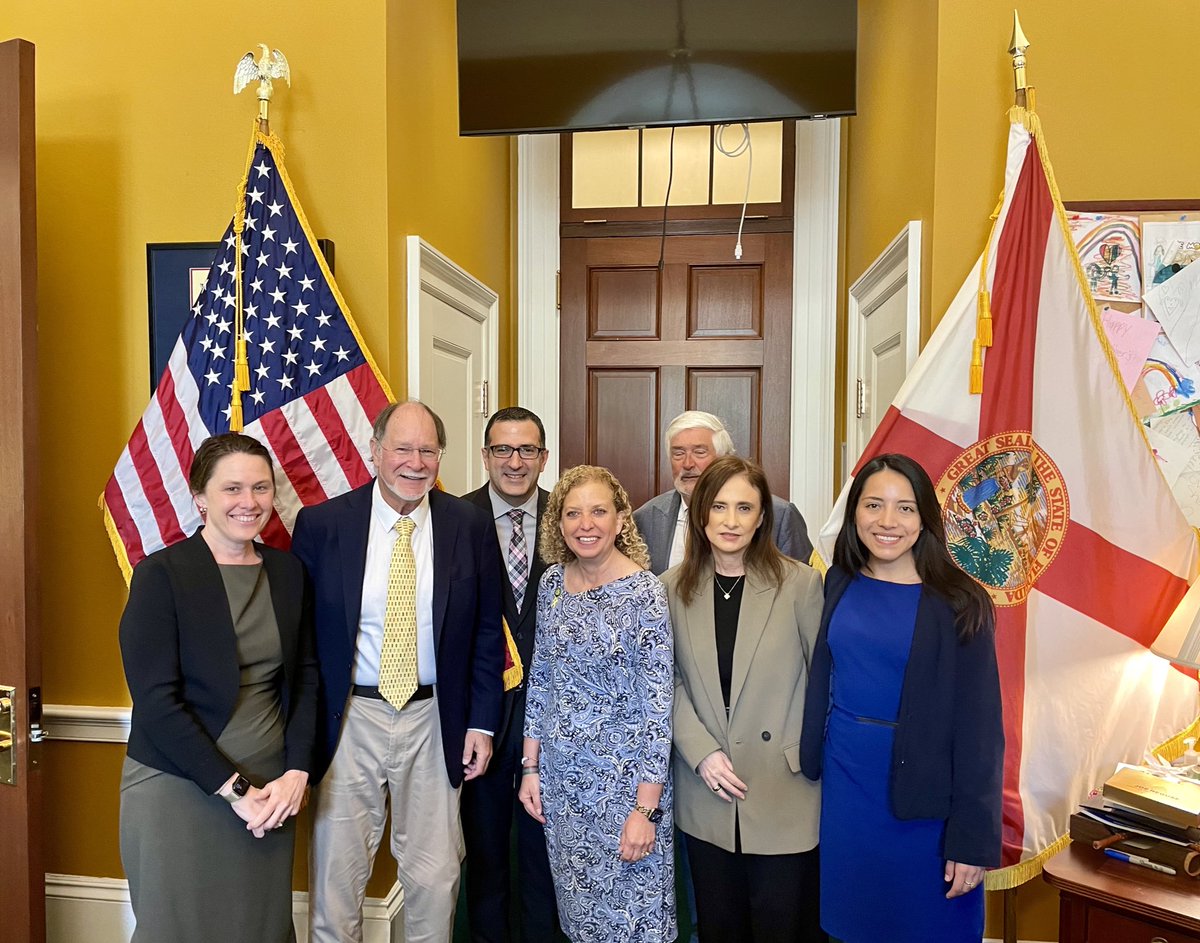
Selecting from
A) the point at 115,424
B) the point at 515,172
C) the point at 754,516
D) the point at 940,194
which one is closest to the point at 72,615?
the point at 115,424

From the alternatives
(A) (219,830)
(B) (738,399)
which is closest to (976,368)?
(B) (738,399)

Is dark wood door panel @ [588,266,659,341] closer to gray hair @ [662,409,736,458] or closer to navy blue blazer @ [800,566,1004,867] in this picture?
gray hair @ [662,409,736,458]

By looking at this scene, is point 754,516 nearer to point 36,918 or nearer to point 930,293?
point 930,293

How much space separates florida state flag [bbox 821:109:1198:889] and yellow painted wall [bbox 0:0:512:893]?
158 cm

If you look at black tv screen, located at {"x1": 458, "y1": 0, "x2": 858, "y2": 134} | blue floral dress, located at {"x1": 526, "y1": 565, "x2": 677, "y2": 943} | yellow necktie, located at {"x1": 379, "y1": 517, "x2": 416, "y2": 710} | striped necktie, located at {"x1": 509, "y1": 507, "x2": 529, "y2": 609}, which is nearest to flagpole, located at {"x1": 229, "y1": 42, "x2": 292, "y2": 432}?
black tv screen, located at {"x1": 458, "y1": 0, "x2": 858, "y2": 134}

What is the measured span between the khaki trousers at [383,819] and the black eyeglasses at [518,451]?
0.63 m

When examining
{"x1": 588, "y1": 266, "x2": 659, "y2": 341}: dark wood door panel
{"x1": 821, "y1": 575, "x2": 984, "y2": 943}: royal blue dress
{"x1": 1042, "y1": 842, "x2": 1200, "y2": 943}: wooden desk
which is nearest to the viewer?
{"x1": 1042, "y1": 842, "x2": 1200, "y2": 943}: wooden desk

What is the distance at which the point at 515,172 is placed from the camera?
3.84 meters

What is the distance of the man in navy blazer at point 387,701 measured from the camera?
6.66 ft

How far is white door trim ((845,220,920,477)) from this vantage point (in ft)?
8.06

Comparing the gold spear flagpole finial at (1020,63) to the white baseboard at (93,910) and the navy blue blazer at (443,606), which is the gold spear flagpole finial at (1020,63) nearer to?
the navy blue blazer at (443,606)

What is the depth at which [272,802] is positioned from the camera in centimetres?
186

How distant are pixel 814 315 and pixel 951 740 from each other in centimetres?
228

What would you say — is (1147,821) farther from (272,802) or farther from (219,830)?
(219,830)
